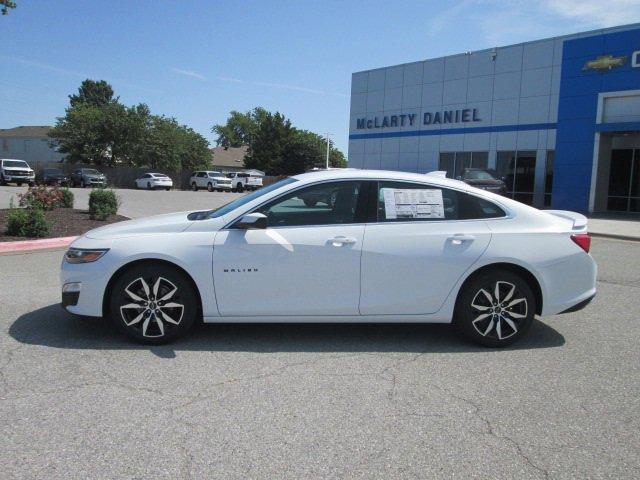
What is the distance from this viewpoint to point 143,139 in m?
55.9

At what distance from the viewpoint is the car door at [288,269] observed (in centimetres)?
491

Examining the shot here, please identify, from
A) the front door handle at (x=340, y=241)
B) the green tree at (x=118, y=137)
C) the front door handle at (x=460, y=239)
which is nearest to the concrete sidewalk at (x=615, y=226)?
the front door handle at (x=460, y=239)

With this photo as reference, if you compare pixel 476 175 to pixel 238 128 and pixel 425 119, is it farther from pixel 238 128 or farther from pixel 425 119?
pixel 238 128

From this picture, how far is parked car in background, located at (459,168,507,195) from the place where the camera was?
2216cm

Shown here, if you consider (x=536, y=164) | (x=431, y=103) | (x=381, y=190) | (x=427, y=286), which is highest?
(x=431, y=103)

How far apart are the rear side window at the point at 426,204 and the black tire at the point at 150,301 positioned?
1864 millimetres

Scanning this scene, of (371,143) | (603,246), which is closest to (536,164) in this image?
(371,143)

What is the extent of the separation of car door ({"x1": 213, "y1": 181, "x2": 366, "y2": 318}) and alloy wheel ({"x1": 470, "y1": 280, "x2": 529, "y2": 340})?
1115 mm

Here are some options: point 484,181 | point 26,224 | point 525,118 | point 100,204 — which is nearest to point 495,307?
point 26,224

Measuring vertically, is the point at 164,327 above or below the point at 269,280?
below

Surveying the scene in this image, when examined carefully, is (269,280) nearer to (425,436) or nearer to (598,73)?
(425,436)

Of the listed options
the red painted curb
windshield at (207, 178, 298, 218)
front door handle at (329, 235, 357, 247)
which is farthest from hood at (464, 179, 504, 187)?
front door handle at (329, 235, 357, 247)

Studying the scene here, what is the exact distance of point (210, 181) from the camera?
151ft

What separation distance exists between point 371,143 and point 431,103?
16.9ft
